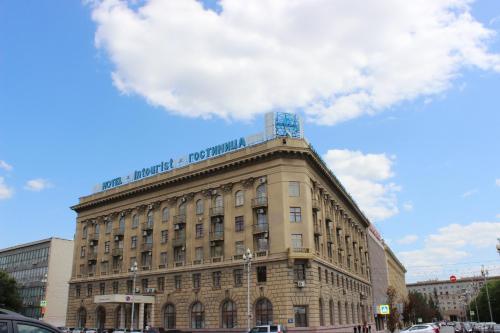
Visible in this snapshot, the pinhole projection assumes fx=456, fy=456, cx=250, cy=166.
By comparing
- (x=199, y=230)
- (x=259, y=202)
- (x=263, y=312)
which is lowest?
(x=263, y=312)

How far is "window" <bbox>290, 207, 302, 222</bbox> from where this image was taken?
1980 inches

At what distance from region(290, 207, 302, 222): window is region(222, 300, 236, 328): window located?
11525 mm

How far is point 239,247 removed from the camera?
171 feet

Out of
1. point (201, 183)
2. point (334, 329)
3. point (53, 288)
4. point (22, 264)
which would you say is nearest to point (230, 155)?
point (201, 183)

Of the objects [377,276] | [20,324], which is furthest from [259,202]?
[377,276]

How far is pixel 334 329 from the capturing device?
5247 centimetres

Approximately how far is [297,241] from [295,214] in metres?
3.03

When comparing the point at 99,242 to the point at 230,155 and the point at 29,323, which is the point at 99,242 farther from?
the point at 29,323

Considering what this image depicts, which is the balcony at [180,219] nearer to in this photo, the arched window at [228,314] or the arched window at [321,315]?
the arched window at [228,314]

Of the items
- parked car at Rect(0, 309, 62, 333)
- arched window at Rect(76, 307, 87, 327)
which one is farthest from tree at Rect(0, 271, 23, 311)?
parked car at Rect(0, 309, 62, 333)

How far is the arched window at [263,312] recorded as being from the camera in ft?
156

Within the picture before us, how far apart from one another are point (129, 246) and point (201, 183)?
49.1 feet

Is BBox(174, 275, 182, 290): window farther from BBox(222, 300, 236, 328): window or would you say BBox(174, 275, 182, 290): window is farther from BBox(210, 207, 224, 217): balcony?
BBox(210, 207, 224, 217): balcony

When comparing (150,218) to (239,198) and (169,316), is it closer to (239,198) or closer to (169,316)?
(169,316)
